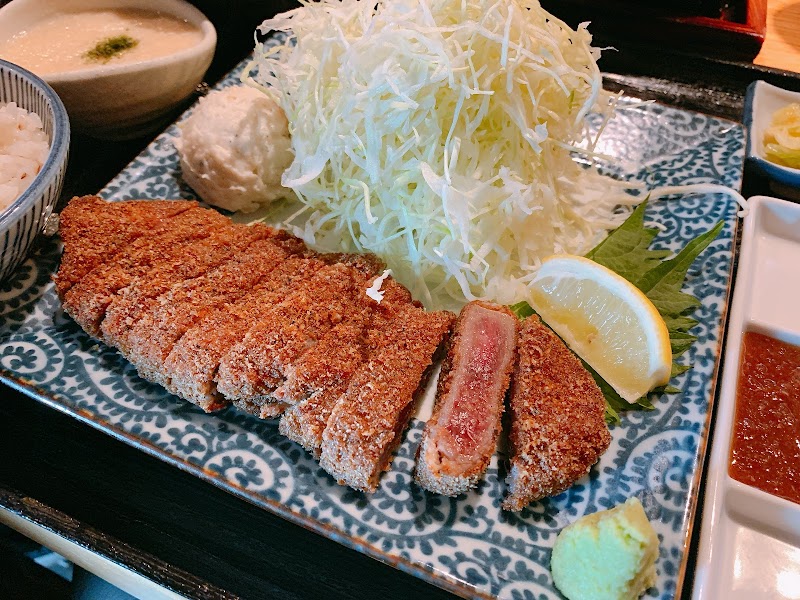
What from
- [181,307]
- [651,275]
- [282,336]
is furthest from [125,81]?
[651,275]

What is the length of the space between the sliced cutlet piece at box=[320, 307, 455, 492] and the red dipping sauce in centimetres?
109

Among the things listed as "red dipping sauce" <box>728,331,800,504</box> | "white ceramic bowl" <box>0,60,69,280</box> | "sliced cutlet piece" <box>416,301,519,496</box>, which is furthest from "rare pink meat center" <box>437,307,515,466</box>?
"white ceramic bowl" <box>0,60,69,280</box>

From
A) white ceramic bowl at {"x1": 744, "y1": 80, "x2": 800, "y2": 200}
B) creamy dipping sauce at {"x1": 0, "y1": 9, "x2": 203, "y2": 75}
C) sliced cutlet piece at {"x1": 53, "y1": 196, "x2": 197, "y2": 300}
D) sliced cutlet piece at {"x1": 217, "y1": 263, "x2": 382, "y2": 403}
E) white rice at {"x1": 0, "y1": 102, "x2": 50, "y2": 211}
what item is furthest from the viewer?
creamy dipping sauce at {"x1": 0, "y1": 9, "x2": 203, "y2": 75}

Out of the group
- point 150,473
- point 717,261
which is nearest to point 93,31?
point 150,473

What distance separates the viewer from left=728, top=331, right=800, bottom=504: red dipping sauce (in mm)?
1938

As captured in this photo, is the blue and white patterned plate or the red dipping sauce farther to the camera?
the red dipping sauce

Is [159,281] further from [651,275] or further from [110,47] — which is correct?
[651,275]

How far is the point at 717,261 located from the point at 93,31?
136 inches

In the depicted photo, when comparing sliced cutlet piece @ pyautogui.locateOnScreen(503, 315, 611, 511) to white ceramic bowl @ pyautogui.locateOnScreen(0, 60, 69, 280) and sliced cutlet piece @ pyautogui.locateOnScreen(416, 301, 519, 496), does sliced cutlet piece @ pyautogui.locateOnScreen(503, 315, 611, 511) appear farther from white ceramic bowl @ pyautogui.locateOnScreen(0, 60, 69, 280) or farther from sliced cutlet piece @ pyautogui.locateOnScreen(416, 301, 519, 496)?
white ceramic bowl @ pyautogui.locateOnScreen(0, 60, 69, 280)

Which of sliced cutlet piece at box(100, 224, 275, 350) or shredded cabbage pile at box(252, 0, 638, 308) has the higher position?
shredded cabbage pile at box(252, 0, 638, 308)

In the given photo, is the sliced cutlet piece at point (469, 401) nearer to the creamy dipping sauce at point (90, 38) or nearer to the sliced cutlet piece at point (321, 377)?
the sliced cutlet piece at point (321, 377)

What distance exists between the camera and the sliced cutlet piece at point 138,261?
2.11 metres

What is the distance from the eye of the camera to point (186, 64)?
2.91 metres

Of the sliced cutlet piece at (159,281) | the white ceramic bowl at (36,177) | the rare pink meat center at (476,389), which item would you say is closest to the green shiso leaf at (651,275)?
the rare pink meat center at (476,389)
